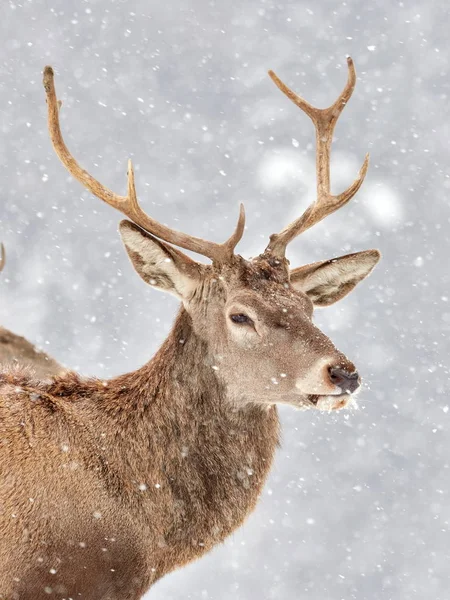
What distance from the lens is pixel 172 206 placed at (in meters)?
72.0

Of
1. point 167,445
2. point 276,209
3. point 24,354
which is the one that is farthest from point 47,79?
point 276,209

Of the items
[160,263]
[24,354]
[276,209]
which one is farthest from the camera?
[276,209]

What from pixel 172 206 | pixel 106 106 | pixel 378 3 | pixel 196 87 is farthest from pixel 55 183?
pixel 378 3

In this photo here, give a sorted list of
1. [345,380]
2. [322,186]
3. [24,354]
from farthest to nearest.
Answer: [24,354] → [322,186] → [345,380]

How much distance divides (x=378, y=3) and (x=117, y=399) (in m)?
131

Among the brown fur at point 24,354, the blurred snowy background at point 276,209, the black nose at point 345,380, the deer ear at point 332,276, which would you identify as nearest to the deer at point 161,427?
the black nose at point 345,380

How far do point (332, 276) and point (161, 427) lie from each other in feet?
5.87

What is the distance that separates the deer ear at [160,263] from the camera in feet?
20.5

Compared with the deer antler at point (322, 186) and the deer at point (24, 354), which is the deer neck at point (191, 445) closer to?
the deer antler at point (322, 186)

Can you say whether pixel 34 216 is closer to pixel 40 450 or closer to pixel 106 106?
pixel 106 106

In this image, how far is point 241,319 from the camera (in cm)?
618

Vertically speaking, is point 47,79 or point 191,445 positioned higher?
point 47,79

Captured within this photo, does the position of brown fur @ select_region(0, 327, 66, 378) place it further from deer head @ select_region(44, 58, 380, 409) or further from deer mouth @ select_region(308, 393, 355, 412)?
deer mouth @ select_region(308, 393, 355, 412)

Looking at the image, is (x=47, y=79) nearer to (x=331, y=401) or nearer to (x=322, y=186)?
(x=322, y=186)
